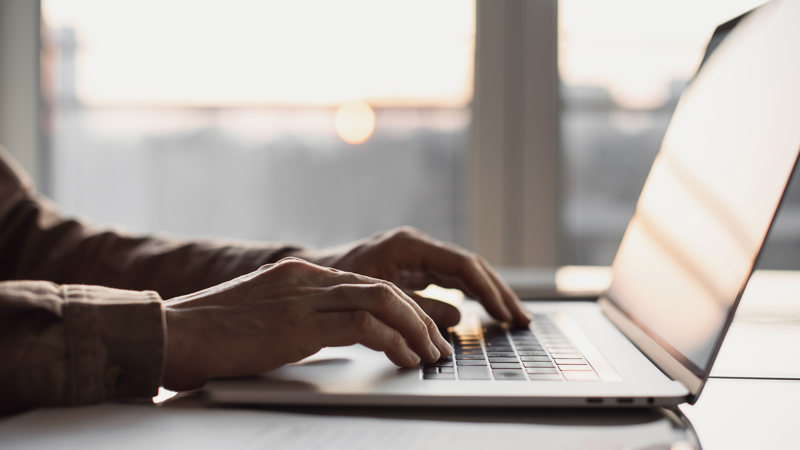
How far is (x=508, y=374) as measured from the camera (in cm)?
46

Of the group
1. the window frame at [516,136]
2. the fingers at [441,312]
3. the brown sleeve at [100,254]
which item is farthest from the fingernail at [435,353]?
the window frame at [516,136]

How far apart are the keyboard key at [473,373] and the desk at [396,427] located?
0.16 feet

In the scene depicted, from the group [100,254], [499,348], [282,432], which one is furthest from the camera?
[100,254]

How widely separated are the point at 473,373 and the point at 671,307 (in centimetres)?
20

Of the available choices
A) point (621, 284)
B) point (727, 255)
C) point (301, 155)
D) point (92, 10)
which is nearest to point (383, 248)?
point (621, 284)

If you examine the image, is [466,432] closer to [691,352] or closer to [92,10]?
[691,352]

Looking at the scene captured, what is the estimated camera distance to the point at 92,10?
157 cm

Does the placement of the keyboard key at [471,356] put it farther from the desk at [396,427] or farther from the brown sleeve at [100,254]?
the brown sleeve at [100,254]

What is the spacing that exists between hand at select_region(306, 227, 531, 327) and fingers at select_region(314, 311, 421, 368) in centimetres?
25

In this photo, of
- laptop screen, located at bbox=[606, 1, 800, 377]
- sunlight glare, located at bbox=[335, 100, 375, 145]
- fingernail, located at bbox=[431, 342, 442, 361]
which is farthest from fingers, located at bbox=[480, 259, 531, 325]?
sunlight glare, located at bbox=[335, 100, 375, 145]

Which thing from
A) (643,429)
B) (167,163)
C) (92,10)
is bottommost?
(643,429)

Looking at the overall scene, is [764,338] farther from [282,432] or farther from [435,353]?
[282,432]

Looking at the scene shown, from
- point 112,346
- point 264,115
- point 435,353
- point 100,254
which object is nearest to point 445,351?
point 435,353

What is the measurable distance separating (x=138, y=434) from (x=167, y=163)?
1349 mm
